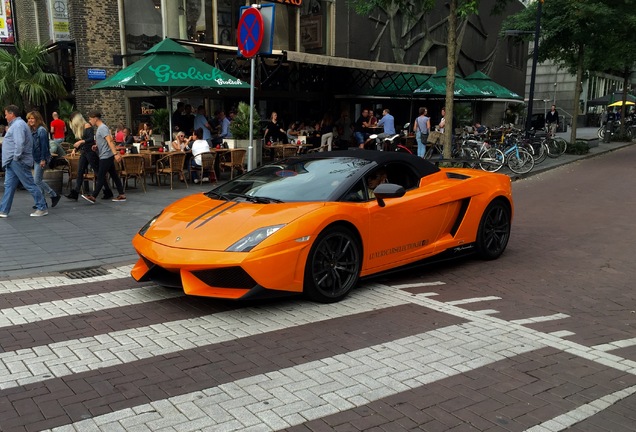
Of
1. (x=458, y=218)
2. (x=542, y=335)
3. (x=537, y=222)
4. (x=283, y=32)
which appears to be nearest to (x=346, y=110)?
(x=283, y=32)

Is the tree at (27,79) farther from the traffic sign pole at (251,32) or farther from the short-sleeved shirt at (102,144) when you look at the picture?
the traffic sign pole at (251,32)

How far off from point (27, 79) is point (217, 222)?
15.9 m

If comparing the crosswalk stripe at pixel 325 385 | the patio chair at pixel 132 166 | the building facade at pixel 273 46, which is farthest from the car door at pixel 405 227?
the patio chair at pixel 132 166

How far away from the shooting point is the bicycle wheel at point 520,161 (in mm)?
17375

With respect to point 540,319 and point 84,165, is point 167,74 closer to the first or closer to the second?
point 84,165

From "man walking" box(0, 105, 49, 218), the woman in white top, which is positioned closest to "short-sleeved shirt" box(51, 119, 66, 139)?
"man walking" box(0, 105, 49, 218)

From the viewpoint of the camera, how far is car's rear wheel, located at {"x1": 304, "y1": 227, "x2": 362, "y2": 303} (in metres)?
5.30

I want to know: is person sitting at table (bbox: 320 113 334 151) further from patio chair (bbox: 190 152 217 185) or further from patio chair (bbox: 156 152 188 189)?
patio chair (bbox: 156 152 188 189)

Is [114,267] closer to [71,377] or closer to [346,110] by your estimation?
[71,377]

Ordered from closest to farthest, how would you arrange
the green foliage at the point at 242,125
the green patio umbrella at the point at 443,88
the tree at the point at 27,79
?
the green foliage at the point at 242,125 < the tree at the point at 27,79 < the green patio umbrella at the point at 443,88

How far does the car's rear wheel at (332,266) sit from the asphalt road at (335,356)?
0.59 ft

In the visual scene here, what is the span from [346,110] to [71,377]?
22.0 meters

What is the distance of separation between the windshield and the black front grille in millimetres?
1094

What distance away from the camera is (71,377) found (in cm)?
389
